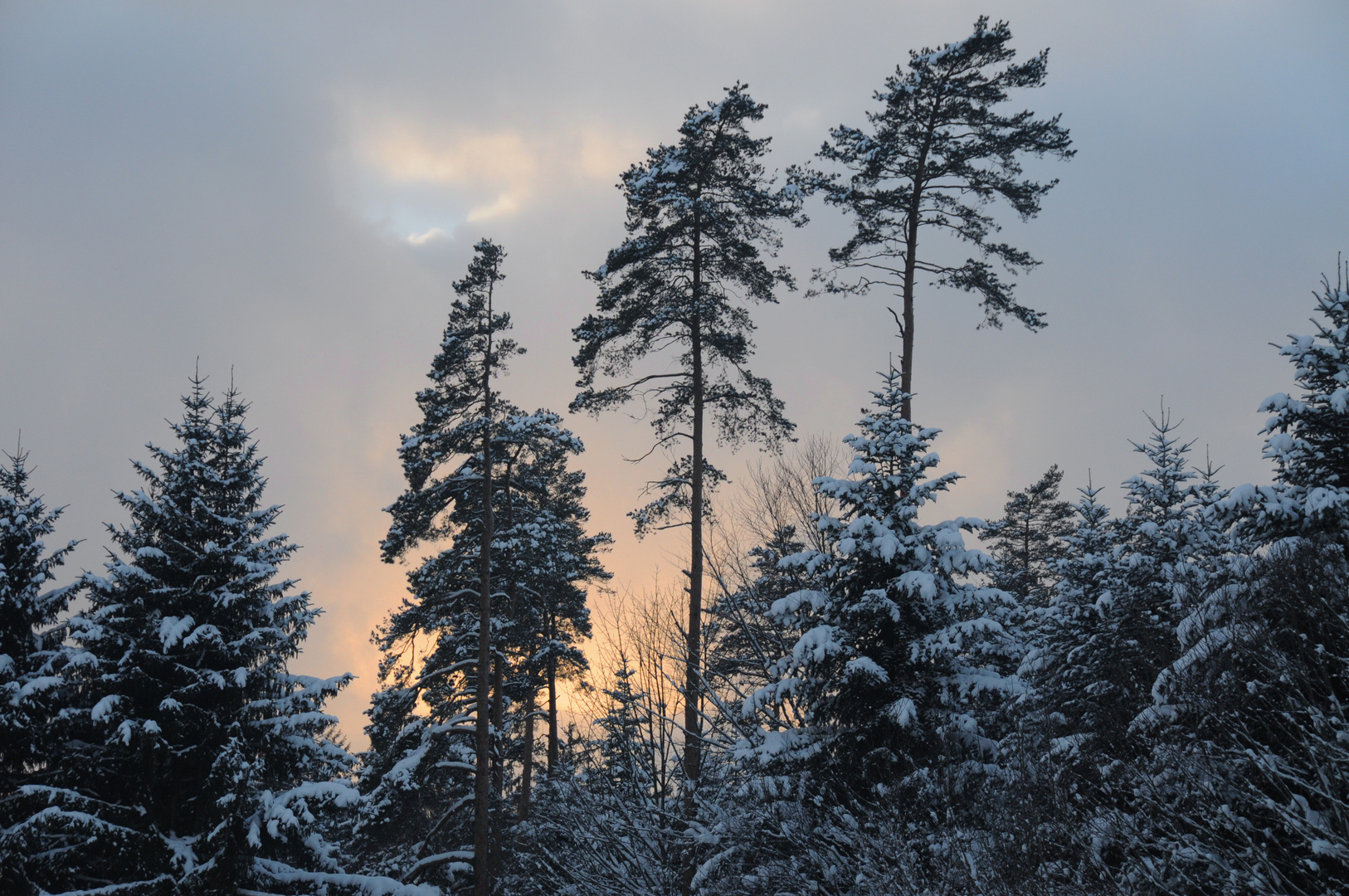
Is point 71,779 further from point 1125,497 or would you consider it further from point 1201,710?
point 1125,497

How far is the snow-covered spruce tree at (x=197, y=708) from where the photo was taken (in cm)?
1251

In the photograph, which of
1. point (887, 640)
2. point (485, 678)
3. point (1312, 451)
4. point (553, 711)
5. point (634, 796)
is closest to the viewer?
point (1312, 451)

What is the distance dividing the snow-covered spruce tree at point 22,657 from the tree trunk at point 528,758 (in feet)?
41.1

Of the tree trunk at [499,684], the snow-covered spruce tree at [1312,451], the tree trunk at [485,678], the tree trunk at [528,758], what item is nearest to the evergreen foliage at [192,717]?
the tree trunk at [485,678]

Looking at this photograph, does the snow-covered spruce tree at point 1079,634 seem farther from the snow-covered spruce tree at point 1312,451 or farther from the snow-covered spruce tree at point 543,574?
the snow-covered spruce tree at point 543,574

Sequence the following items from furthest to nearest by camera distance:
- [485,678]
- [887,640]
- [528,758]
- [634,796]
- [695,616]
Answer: [528,758], [485,678], [695,616], [634,796], [887,640]

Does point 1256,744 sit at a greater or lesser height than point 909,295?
lesser

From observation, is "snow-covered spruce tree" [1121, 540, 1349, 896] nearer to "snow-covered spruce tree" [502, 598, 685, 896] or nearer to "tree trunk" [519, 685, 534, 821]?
"snow-covered spruce tree" [502, 598, 685, 896]

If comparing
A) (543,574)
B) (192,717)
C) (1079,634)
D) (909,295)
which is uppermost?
(909,295)

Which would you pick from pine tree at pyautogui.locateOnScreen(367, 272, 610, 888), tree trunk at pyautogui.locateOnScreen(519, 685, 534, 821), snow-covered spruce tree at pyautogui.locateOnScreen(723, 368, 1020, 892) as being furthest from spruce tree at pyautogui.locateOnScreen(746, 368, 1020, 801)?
tree trunk at pyautogui.locateOnScreen(519, 685, 534, 821)

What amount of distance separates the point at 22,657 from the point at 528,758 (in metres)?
14.2

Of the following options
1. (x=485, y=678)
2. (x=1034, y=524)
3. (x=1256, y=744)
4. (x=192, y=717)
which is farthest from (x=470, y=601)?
(x=1034, y=524)

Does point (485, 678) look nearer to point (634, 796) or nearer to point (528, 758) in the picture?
point (634, 796)

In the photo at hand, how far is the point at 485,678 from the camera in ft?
57.2
